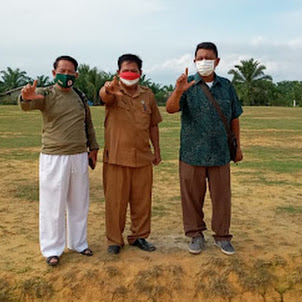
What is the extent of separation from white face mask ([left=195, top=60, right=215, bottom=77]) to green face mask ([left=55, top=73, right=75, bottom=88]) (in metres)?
1.09

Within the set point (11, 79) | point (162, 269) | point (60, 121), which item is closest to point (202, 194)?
point (162, 269)

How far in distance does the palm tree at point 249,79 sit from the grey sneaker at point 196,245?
111 ft

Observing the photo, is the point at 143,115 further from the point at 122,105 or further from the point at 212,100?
the point at 212,100

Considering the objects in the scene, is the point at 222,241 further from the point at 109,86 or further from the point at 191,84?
the point at 109,86

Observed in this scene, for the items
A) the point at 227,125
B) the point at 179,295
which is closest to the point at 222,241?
the point at 179,295

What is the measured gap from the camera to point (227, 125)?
3.92 meters

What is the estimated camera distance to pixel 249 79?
122 ft

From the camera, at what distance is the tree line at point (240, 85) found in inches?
1314

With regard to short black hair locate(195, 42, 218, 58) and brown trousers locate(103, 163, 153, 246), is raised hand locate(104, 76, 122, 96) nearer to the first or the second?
brown trousers locate(103, 163, 153, 246)

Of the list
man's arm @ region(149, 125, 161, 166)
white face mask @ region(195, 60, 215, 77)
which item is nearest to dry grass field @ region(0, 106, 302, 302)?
man's arm @ region(149, 125, 161, 166)

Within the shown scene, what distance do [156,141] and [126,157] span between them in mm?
388

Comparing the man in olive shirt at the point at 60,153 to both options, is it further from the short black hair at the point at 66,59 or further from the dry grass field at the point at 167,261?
the dry grass field at the point at 167,261

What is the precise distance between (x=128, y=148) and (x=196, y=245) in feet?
3.83

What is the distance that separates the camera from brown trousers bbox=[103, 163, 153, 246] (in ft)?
12.9
